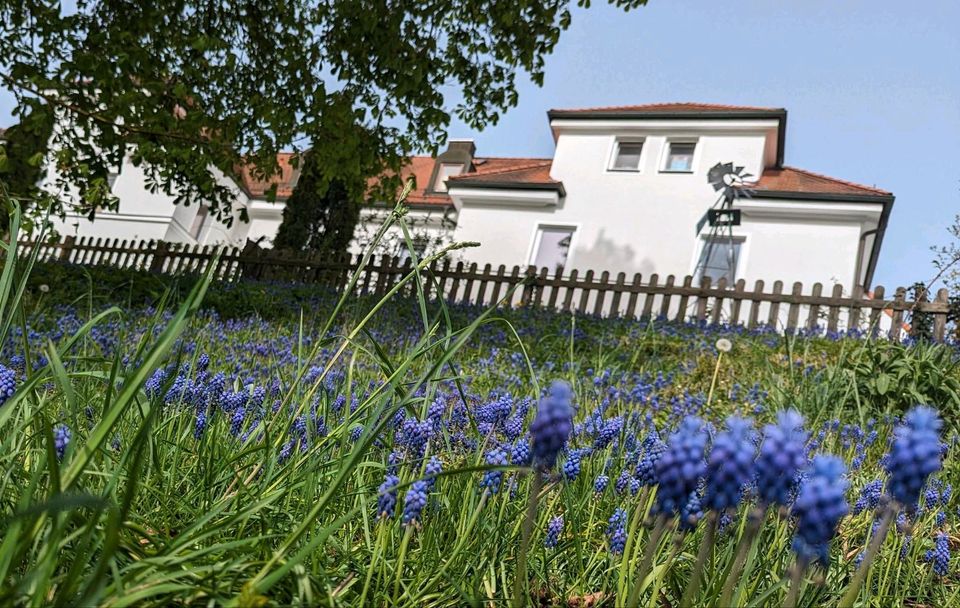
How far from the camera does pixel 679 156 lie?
68.1 feet

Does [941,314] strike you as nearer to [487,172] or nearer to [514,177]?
[514,177]

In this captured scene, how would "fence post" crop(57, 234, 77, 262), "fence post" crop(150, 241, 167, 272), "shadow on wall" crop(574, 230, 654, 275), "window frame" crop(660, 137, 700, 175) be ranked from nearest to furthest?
A: "fence post" crop(150, 241, 167, 272)
"fence post" crop(57, 234, 77, 262)
"shadow on wall" crop(574, 230, 654, 275)
"window frame" crop(660, 137, 700, 175)

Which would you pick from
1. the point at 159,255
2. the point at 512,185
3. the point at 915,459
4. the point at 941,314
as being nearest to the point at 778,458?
the point at 915,459

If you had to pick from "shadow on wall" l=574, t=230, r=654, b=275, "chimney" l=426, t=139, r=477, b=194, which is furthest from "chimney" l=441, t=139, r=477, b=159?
"shadow on wall" l=574, t=230, r=654, b=275

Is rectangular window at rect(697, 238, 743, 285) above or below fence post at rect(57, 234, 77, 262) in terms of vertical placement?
above

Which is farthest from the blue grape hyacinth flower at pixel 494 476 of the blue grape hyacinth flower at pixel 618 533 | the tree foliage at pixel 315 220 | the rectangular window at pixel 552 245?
the rectangular window at pixel 552 245

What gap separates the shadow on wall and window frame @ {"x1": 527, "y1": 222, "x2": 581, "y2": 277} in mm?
204

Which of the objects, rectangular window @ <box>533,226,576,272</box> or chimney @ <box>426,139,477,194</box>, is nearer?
rectangular window @ <box>533,226,576,272</box>

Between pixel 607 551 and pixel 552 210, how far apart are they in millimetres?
19978

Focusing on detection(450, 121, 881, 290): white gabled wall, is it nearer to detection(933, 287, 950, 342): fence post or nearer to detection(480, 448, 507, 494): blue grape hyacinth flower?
detection(933, 287, 950, 342): fence post

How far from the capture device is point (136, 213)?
29.4 m

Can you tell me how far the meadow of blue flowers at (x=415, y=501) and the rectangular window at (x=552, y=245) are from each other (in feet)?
57.6

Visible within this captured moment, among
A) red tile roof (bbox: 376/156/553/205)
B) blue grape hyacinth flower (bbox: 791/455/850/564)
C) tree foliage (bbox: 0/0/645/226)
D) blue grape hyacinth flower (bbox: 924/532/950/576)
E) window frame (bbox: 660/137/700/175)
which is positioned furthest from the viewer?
red tile roof (bbox: 376/156/553/205)

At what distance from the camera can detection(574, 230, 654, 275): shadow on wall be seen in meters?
19.8
